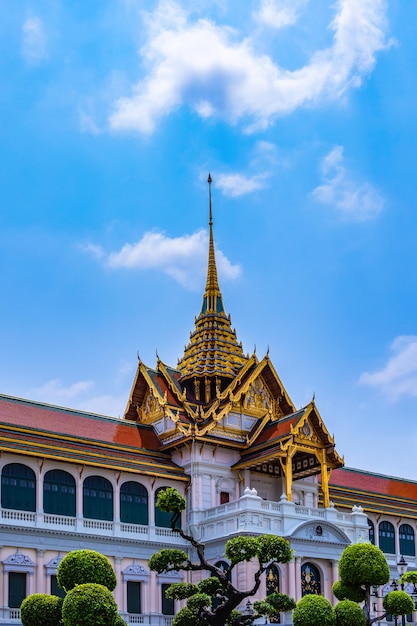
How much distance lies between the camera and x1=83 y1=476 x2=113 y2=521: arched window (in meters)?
42.1

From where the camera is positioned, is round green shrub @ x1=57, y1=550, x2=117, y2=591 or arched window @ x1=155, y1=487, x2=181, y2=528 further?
arched window @ x1=155, y1=487, x2=181, y2=528

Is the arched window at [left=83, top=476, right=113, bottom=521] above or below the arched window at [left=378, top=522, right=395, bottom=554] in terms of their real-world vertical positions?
above

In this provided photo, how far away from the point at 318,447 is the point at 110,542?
11.4 metres

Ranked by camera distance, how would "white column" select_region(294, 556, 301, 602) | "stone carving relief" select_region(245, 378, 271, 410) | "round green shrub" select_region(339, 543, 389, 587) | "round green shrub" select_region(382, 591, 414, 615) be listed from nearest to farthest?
"round green shrub" select_region(339, 543, 389, 587), "round green shrub" select_region(382, 591, 414, 615), "white column" select_region(294, 556, 301, 602), "stone carving relief" select_region(245, 378, 271, 410)

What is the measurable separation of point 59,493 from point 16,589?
Result: 4594mm

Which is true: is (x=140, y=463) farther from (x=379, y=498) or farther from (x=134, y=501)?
(x=379, y=498)

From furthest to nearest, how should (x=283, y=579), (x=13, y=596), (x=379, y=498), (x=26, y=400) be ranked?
(x=379, y=498) → (x=26, y=400) → (x=283, y=579) → (x=13, y=596)

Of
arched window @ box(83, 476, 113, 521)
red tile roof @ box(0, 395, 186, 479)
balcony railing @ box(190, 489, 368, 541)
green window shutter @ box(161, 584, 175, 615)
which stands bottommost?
green window shutter @ box(161, 584, 175, 615)

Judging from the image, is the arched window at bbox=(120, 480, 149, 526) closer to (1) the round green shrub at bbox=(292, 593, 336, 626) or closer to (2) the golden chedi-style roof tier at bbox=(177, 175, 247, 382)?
(2) the golden chedi-style roof tier at bbox=(177, 175, 247, 382)

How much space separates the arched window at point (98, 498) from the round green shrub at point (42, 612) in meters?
13.3

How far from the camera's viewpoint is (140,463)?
146 ft

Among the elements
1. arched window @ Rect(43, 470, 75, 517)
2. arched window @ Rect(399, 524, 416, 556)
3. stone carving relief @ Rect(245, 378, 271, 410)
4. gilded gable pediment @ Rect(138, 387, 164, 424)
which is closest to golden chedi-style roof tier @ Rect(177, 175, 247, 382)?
stone carving relief @ Rect(245, 378, 271, 410)

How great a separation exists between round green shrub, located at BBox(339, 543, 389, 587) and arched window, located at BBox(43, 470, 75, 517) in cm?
1347

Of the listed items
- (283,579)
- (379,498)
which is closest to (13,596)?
(283,579)
